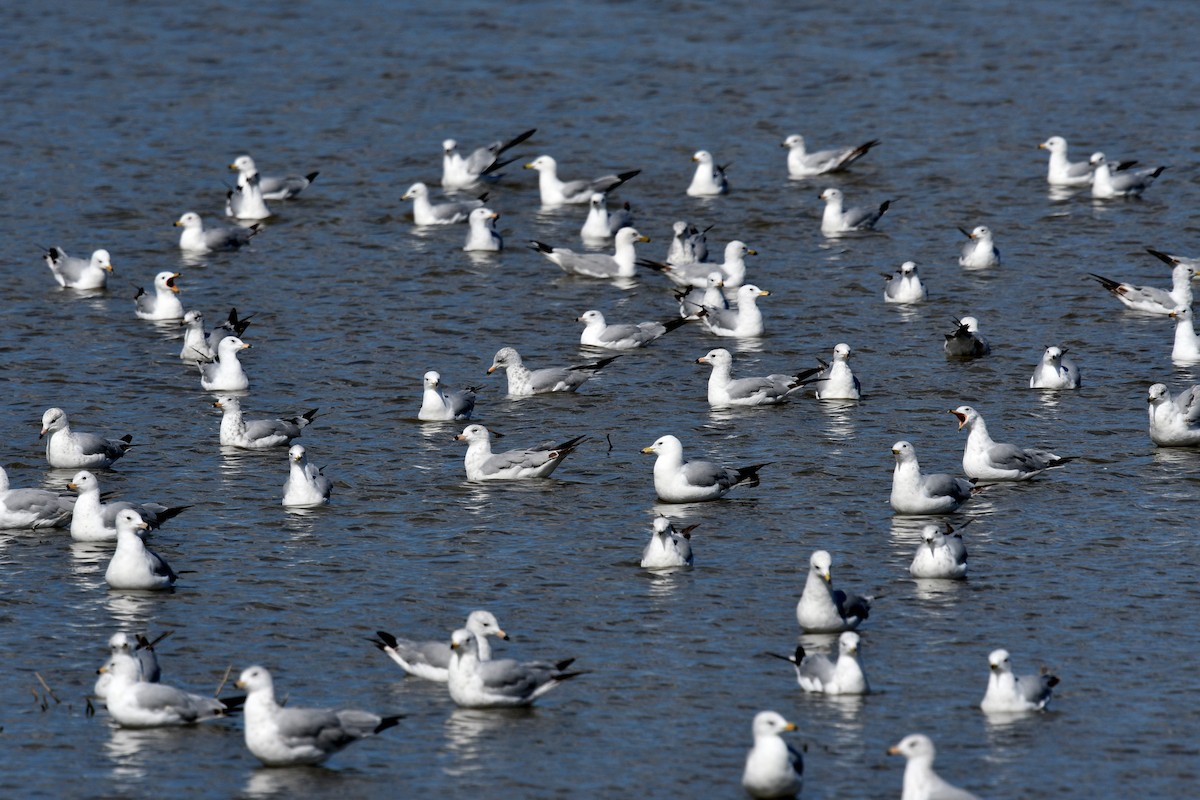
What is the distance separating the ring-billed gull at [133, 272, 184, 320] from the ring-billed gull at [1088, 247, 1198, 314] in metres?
13.1

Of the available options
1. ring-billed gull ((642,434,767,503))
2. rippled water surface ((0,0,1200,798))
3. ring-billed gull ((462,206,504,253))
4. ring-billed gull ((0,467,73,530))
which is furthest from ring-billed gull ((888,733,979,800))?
ring-billed gull ((462,206,504,253))

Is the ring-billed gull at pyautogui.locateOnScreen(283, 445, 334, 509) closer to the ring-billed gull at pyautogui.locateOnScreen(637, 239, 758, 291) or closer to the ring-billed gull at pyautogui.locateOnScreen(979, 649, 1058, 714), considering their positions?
the ring-billed gull at pyautogui.locateOnScreen(979, 649, 1058, 714)

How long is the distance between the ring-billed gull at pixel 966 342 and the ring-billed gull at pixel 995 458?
4.62 m

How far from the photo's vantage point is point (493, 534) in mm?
20453

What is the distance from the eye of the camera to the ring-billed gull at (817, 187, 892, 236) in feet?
111

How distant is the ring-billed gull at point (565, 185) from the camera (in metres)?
36.0

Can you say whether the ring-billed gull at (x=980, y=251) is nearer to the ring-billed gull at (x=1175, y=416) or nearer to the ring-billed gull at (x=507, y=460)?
the ring-billed gull at (x=1175, y=416)

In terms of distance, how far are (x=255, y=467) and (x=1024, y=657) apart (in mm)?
9675

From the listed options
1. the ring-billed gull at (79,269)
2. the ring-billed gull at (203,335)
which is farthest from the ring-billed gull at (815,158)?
the ring-billed gull at (203,335)

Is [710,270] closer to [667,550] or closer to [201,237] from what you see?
[201,237]

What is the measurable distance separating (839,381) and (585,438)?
3.66 meters

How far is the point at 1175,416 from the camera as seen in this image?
2261 cm

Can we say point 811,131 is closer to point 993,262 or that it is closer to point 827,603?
point 993,262

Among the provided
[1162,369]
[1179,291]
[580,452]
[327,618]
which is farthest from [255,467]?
[1179,291]
